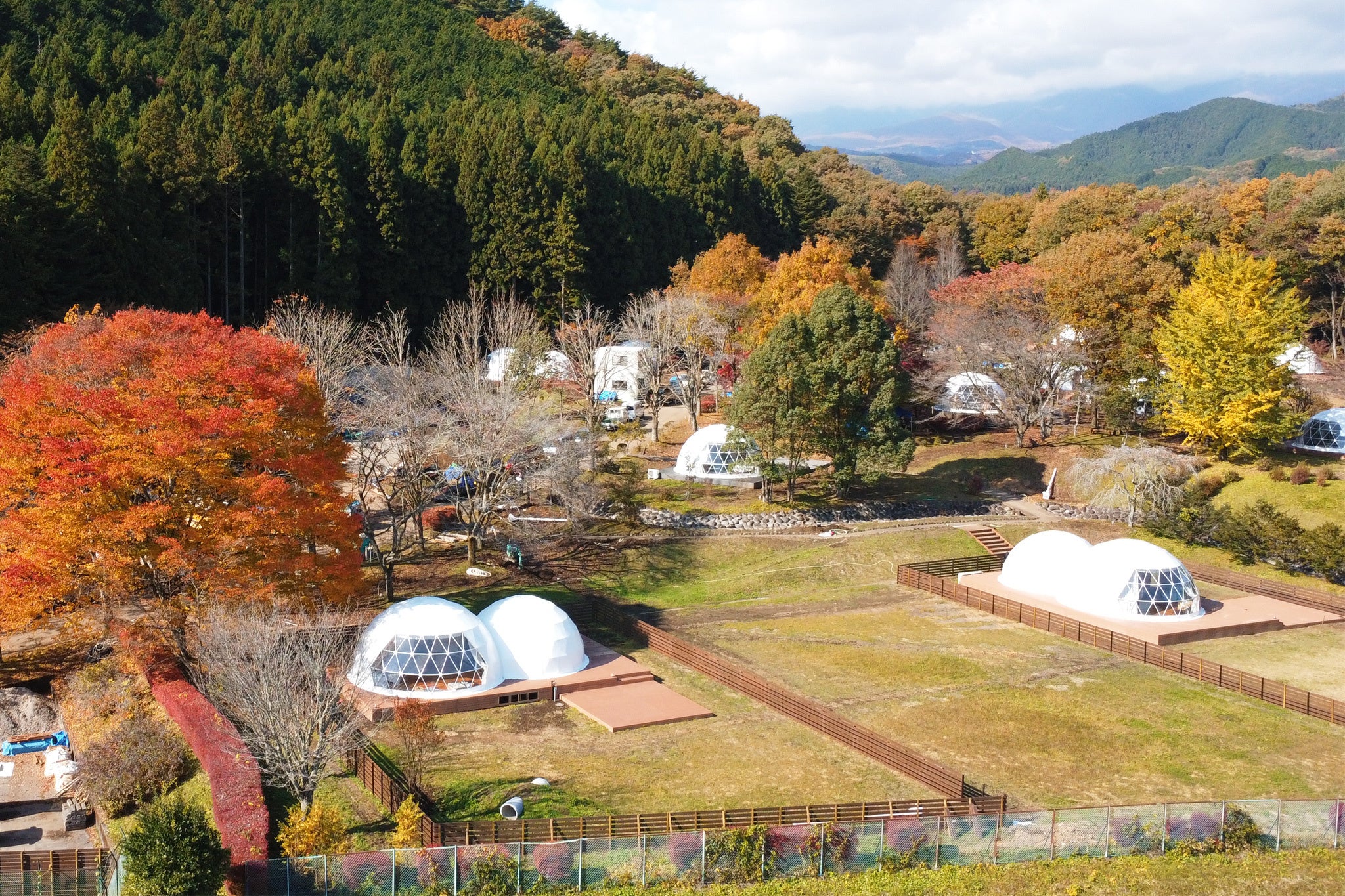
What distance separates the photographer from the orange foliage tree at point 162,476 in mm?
27188

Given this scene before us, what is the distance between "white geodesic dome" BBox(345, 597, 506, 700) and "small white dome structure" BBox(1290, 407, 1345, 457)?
4085cm

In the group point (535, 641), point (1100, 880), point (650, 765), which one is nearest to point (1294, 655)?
point (1100, 880)

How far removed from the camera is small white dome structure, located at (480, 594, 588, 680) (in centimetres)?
3170

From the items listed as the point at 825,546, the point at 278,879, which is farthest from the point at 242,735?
the point at 825,546

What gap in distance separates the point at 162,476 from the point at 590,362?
1138 inches

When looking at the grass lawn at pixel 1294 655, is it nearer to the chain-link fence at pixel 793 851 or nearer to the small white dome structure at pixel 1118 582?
the small white dome structure at pixel 1118 582

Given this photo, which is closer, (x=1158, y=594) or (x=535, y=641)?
(x=535, y=641)

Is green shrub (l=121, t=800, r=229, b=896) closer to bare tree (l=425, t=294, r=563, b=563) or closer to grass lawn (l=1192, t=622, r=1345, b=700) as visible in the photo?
bare tree (l=425, t=294, r=563, b=563)

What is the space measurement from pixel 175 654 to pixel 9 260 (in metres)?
24.0

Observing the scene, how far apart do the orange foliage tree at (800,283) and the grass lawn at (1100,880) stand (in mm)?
39539

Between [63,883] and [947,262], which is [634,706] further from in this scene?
[947,262]

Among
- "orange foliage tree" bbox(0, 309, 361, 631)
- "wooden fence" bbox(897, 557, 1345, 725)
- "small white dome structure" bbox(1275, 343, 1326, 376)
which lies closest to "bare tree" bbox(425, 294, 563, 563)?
"orange foliage tree" bbox(0, 309, 361, 631)

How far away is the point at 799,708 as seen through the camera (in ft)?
96.1

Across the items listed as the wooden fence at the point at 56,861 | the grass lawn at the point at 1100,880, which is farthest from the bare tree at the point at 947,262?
the wooden fence at the point at 56,861
